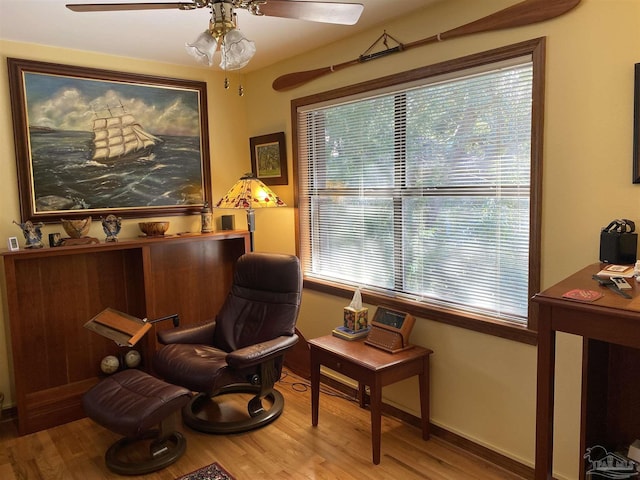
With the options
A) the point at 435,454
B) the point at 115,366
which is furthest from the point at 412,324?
the point at 115,366

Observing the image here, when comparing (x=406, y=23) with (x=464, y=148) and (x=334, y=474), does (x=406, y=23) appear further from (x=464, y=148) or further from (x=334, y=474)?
(x=334, y=474)

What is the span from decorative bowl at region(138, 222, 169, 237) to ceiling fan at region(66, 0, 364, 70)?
1.99 m

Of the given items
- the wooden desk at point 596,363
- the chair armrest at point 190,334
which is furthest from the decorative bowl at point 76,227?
the wooden desk at point 596,363

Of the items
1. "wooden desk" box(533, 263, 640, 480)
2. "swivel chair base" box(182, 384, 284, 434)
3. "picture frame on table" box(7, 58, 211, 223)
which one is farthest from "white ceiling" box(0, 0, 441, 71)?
"swivel chair base" box(182, 384, 284, 434)

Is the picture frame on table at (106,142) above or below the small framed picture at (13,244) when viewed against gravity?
above

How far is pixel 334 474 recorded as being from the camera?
2.54 meters

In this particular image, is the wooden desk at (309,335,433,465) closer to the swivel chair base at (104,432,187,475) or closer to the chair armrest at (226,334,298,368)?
the chair armrest at (226,334,298,368)

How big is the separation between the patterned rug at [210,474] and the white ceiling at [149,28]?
2.50m

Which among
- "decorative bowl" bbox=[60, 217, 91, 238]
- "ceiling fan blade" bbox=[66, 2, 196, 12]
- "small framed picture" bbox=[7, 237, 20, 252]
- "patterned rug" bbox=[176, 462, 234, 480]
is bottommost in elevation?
"patterned rug" bbox=[176, 462, 234, 480]

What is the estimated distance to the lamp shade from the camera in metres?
3.51

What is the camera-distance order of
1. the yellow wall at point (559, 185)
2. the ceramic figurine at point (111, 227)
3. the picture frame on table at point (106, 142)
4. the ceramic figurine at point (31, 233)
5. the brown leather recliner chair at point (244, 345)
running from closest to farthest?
the yellow wall at point (559, 185) < the brown leather recliner chair at point (244, 345) < the ceramic figurine at point (31, 233) < the picture frame on table at point (106, 142) < the ceramic figurine at point (111, 227)

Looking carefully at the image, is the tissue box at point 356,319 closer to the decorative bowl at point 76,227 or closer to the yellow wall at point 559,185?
the yellow wall at point 559,185

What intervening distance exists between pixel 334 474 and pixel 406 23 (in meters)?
2.57

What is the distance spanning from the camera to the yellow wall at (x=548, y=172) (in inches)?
A: 81.1
